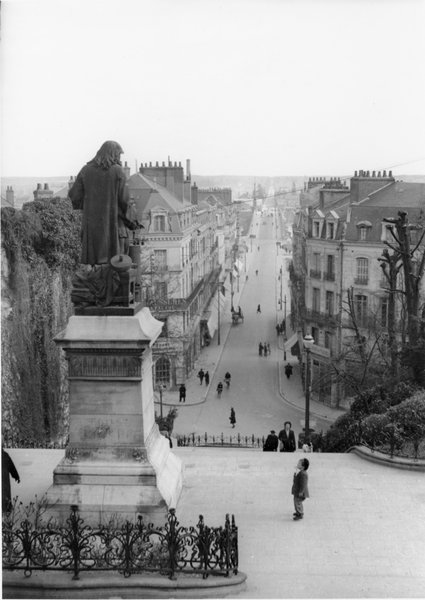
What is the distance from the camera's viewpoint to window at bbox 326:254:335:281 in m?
38.8

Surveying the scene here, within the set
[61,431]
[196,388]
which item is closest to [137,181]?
[196,388]

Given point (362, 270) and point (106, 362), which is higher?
point (106, 362)

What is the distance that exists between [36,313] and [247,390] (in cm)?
1737

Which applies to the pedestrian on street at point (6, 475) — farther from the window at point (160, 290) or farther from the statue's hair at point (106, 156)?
the window at point (160, 290)

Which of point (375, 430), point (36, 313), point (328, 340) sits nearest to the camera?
point (375, 430)

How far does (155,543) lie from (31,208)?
19.9 metres

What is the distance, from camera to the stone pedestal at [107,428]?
10828 mm

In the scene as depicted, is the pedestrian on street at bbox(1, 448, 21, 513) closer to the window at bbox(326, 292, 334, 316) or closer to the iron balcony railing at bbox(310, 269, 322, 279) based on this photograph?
the window at bbox(326, 292, 334, 316)

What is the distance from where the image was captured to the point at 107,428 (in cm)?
1105

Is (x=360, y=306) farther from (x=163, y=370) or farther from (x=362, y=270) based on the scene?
(x=163, y=370)

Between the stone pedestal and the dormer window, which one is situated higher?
the dormer window

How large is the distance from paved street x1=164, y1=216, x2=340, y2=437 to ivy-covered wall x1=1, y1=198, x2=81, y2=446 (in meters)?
8.44

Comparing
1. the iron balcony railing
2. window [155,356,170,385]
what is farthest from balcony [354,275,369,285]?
window [155,356,170,385]

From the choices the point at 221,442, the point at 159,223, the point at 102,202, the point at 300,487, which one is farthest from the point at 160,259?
the point at 300,487
